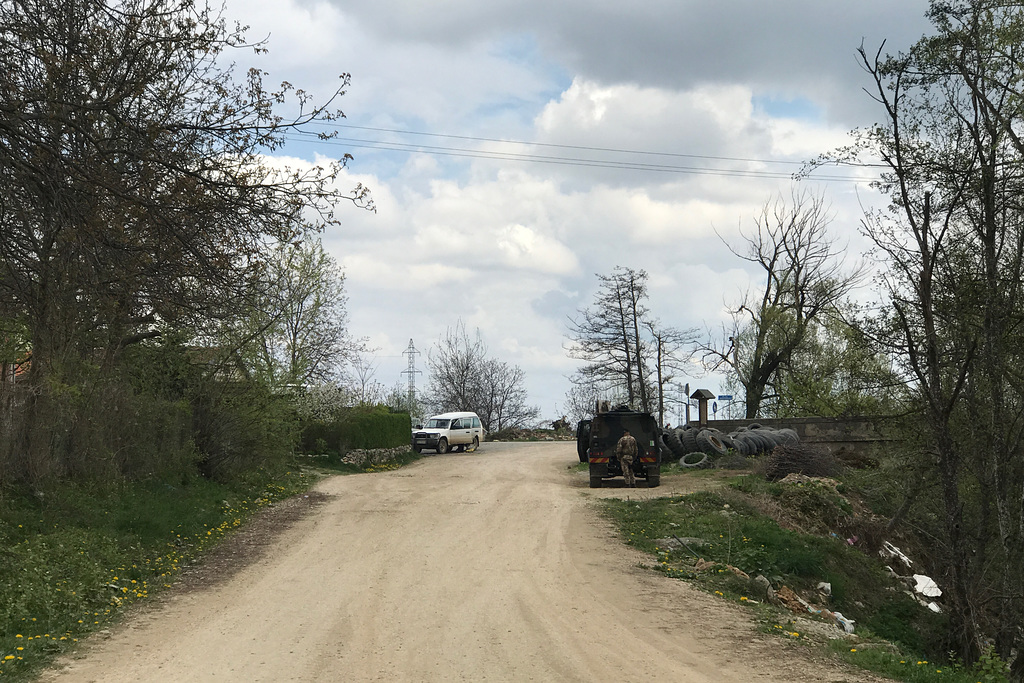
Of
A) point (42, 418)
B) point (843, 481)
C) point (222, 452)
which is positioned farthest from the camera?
point (843, 481)

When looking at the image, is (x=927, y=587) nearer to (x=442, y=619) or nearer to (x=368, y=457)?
(x=442, y=619)

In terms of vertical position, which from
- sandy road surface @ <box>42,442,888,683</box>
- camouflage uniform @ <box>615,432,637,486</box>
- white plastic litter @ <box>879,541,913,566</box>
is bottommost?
white plastic litter @ <box>879,541,913,566</box>

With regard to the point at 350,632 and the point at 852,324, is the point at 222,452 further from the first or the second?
the point at 852,324

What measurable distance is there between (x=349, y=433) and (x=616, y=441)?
10946 millimetres

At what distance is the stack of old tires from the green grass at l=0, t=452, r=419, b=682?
57.9 ft

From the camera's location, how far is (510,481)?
1024 inches

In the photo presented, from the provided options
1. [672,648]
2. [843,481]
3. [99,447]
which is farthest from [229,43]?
[843,481]

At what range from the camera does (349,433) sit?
32562 mm

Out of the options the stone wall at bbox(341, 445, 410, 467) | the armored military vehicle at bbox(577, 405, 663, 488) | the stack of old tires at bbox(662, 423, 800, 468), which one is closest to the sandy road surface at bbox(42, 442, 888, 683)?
the armored military vehicle at bbox(577, 405, 663, 488)

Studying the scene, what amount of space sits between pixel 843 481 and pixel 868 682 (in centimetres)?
1810

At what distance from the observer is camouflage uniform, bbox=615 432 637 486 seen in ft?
80.5

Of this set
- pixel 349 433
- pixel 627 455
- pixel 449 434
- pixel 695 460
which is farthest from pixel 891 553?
pixel 449 434

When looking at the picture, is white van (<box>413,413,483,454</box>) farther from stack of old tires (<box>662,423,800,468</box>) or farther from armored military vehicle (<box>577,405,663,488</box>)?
armored military vehicle (<box>577,405,663,488</box>)

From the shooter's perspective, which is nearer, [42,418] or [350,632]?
[350,632]
